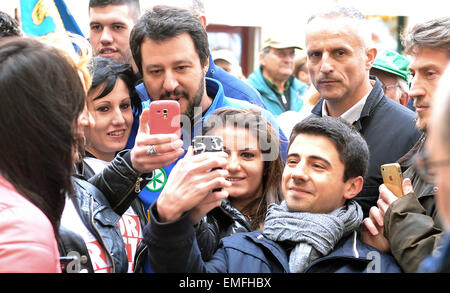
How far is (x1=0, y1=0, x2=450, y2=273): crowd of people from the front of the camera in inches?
74.2

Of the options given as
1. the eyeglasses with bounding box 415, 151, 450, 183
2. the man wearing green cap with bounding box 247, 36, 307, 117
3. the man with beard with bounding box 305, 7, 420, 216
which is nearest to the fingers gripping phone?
the eyeglasses with bounding box 415, 151, 450, 183

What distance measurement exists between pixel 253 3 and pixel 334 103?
3568 mm

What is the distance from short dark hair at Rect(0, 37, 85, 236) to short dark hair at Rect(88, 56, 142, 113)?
133cm

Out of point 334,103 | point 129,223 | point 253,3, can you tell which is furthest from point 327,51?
point 253,3

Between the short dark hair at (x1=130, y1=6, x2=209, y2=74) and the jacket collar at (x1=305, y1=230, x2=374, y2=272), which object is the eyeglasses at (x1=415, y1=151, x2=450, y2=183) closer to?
the jacket collar at (x1=305, y1=230, x2=374, y2=272)

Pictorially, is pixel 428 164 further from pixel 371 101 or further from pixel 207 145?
pixel 371 101

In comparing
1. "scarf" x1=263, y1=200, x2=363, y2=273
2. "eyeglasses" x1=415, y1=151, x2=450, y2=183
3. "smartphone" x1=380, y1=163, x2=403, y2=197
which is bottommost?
"scarf" x1=263, y1=200, x2=363, y2=273

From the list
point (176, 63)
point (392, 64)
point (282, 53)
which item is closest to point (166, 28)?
point (176, 63)

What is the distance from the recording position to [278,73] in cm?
708

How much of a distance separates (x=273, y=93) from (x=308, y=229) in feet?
14.5

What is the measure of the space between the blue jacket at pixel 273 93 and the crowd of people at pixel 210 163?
242 centimetres

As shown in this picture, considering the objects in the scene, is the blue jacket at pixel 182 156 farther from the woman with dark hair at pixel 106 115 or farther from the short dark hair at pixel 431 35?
the short dark hair at pixel 431 35

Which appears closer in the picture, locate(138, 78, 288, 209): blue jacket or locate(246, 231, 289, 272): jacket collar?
locate(246, 231, 289, 272): jacket collar
